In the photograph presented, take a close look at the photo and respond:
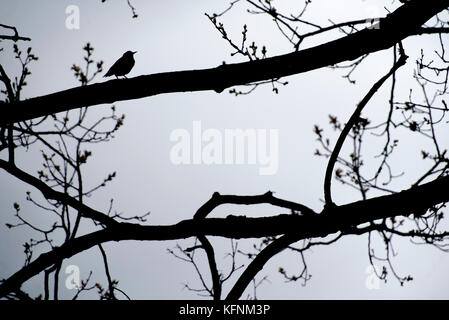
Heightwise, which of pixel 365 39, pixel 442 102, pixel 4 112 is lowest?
pixel 4 112

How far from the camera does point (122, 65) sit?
5.41 m

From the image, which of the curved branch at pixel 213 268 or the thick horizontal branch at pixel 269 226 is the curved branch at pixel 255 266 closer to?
the thick horizontal branch at pixel 269 226

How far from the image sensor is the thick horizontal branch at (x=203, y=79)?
1941mm

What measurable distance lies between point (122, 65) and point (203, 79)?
3878mm

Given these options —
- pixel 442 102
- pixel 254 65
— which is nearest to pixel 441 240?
pixel 442 102

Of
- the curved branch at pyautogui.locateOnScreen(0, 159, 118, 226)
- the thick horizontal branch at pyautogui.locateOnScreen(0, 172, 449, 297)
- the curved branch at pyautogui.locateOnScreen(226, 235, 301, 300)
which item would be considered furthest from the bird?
the curved branch at pyautogui.locateOnScreen(226, 235, 301, 300)

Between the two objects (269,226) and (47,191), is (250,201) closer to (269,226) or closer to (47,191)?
(269,226)

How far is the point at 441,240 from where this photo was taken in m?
4.19

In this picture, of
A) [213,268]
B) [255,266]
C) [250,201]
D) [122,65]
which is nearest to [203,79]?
[250,201]

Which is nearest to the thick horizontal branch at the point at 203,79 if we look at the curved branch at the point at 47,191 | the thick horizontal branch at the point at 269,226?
the curved branch at the point at 47,191

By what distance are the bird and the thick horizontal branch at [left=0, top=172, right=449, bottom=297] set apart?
375 centimetres

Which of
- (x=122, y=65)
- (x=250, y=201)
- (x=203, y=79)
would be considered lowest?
(x=250, y=201)
